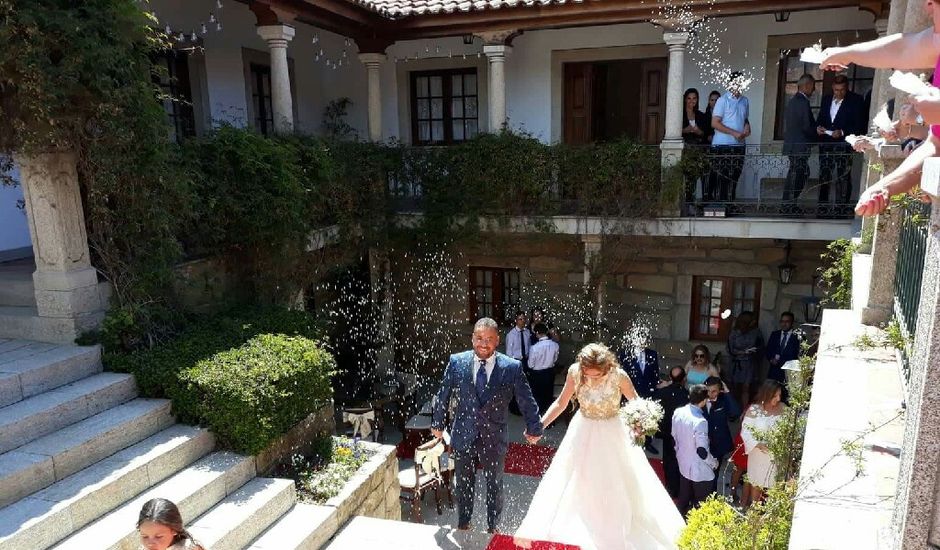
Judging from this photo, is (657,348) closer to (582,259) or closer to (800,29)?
(582,259)

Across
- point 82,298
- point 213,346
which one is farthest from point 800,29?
point 82,298

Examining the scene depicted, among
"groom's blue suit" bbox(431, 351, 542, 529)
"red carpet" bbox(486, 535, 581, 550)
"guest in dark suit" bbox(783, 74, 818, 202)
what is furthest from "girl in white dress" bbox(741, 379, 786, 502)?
"guest in dark suit" bbox(783, 74, 818, 202)

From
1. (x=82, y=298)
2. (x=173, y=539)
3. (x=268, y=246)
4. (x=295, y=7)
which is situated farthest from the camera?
(x=295, y=7)

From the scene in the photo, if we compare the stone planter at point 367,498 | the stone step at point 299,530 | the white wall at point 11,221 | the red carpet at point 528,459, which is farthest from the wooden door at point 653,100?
the white wall at point 11,221

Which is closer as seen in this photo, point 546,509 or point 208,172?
point 546,509

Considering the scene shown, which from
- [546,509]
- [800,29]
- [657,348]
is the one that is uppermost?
[800,29]

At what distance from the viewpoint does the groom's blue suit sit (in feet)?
16.3

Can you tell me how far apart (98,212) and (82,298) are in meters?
0.86

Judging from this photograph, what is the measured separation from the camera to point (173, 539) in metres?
3.29

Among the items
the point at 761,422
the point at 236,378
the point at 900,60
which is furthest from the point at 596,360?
the point at 236,378

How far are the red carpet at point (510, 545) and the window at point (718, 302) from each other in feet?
25.3

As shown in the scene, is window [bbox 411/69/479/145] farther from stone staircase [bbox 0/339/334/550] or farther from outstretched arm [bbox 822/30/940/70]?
outstretched arm [bbox 822/30/940/70]

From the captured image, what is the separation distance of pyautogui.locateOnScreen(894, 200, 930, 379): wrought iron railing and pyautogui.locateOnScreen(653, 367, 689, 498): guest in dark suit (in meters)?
3.19

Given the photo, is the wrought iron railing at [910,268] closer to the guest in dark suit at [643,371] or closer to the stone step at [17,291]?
the guest in dark suit at [643,371]
